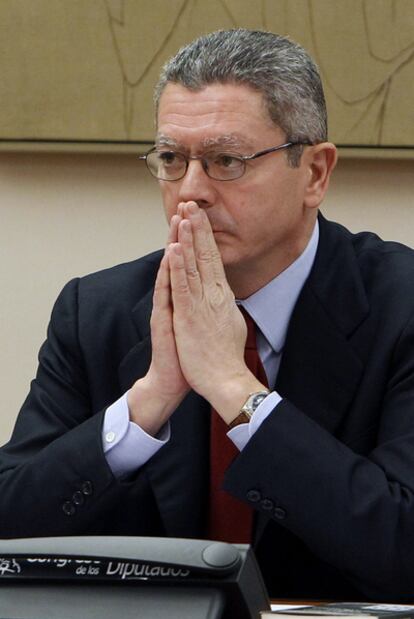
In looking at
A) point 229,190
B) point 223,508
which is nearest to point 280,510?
point 223,508

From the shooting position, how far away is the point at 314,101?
2.17 metres

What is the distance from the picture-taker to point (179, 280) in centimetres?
206

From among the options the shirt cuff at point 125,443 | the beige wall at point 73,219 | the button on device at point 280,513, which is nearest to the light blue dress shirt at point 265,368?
the shirt cuff at point 125,443

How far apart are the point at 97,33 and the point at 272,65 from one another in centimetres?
99

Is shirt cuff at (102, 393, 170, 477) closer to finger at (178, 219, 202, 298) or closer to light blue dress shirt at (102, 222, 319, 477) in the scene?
light blue dress shirt at (102, 222, 319, 477)

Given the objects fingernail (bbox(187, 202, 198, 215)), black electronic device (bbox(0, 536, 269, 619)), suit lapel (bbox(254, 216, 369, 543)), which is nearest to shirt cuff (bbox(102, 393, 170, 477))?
suit lapel (bbox(254, 216, 369, 543))

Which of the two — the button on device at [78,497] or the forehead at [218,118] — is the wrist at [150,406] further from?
the forehead at [218,118]

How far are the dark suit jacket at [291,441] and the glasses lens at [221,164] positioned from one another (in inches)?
11.3

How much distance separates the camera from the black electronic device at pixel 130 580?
1.27m

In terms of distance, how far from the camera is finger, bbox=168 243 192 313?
2.06 meters

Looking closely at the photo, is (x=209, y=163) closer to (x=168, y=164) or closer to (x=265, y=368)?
(x=168, y=164)

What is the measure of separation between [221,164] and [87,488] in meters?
0.59

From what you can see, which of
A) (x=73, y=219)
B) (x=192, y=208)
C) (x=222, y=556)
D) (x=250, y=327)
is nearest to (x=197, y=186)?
(x=192, y=208)

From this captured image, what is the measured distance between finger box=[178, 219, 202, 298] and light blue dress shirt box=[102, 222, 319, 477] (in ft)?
0.52
